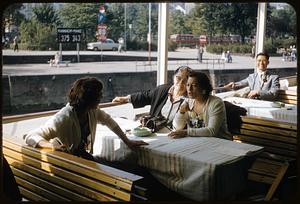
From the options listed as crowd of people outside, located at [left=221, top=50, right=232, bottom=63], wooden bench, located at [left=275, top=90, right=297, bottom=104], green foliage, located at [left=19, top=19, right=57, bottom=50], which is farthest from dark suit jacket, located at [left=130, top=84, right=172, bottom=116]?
crowd of people outside, located at [left=221, top=50, right=232, bottom=63]

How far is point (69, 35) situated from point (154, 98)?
1.09m

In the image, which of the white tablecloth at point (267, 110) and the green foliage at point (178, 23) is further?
the green foliage at point (178, 23)

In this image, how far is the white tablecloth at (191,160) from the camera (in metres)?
1.90

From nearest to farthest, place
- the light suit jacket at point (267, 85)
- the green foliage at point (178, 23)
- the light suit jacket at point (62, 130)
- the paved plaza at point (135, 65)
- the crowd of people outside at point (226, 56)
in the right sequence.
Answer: the light suit jacket at point (62, 130)
the light suit jacket at point (267, 85)
the green foliage at point (178, 23)
the paved plaza at point (135, 65)
the crowd of people outside at point (226, 56)

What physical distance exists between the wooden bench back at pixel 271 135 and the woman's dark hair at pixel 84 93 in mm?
1347

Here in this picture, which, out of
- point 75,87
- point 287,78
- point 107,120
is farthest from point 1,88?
point 287,78

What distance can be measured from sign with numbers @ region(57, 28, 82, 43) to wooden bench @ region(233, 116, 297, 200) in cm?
171

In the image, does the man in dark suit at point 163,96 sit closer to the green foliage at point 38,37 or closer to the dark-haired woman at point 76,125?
the dark-haired woman at point 76,125

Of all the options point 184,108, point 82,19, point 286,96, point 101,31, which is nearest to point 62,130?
point 184,108

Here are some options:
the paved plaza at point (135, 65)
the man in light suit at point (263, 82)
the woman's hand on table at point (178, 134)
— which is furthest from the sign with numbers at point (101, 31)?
the woman's hand on table at point (178, 134)

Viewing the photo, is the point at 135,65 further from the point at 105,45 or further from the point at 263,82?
the point at 263,82

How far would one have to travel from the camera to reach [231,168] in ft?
6.34

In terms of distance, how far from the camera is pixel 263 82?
13.1 feet

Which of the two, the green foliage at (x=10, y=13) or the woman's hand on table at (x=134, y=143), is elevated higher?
the green foliage at (x=10, y=13)
